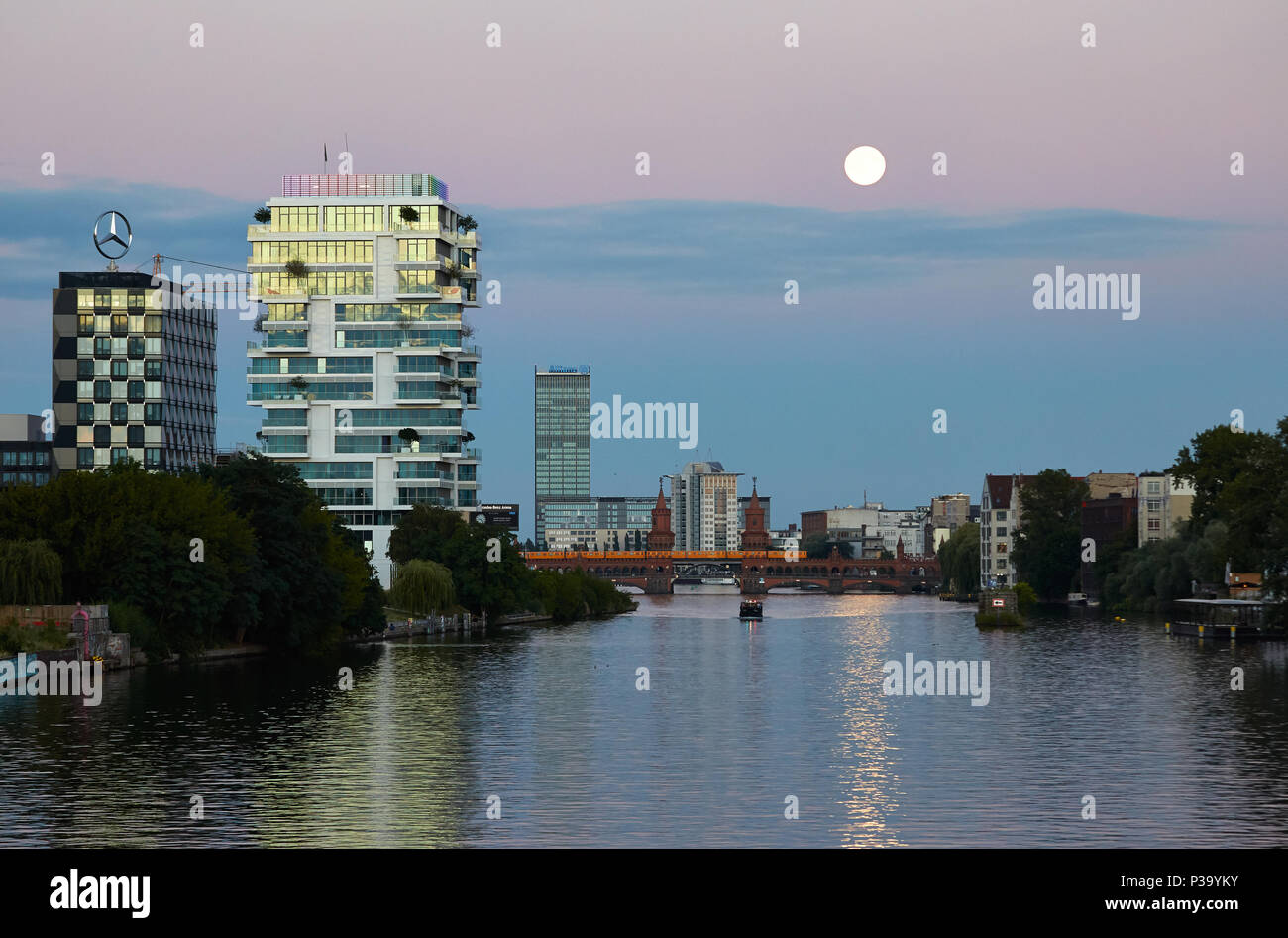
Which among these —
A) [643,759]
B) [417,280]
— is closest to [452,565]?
[417,280]

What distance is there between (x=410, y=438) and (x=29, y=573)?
93758 mm

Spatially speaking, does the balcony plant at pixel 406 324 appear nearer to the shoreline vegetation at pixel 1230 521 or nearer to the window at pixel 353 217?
the window at pixel 353 217

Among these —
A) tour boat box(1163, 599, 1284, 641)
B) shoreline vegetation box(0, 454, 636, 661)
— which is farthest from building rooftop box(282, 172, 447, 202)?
tour boat box(1163, 599, 1284, 641)

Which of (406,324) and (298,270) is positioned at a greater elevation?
(298,270)

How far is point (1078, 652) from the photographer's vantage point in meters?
124

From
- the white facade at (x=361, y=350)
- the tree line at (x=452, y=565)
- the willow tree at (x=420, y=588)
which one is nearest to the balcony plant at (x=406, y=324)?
the white facade at (x=361, y=350)

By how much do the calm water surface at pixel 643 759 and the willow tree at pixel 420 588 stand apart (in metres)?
47.9

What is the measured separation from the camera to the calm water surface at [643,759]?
44.0m

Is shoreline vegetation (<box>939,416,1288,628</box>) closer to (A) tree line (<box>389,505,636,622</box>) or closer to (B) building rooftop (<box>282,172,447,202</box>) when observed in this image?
(A) tree line (<box>389,505,636,622</box>)

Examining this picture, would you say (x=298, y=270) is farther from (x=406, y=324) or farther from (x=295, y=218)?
(x=406, y=324)

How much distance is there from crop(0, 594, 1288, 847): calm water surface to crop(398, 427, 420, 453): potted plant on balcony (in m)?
81.1

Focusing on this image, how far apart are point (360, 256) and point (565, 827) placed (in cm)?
15173

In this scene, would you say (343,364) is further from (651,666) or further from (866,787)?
(866,787)

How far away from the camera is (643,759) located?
2331 inches
